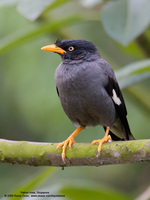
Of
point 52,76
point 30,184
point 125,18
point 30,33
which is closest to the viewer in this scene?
point 30,184

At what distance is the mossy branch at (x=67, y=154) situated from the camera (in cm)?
320

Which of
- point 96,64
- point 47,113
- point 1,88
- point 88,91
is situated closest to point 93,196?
point 88,91

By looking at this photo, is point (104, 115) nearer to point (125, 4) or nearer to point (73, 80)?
point (73, 80)

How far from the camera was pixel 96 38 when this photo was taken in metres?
6.34

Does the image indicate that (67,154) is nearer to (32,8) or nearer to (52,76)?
(32,8)

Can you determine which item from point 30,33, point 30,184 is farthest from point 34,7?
point 30,184

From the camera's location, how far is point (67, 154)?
3389mm

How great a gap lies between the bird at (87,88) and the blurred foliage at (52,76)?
0.62 feet

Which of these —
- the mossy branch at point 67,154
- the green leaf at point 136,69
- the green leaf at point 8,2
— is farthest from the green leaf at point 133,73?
the green leaf at point 8,2

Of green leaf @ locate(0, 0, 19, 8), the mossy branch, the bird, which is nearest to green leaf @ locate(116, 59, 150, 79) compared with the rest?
the bird

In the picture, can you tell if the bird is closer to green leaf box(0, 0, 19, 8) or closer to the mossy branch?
the mossy branch

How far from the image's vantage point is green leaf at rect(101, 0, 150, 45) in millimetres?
3987

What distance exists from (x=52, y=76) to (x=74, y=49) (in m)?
1.23

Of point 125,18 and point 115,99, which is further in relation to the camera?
point 125,18
